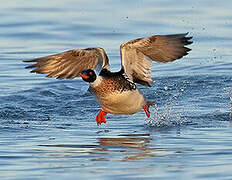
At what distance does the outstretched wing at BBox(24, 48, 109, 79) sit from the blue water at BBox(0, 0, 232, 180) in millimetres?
759

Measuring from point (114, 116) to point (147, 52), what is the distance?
4.99 feet

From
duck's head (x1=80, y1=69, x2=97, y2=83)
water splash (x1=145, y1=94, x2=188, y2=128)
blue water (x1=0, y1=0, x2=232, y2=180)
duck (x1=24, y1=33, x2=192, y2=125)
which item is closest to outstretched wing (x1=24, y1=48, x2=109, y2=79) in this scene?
duck (x1=24, y1=33, x2=192, y2=125)

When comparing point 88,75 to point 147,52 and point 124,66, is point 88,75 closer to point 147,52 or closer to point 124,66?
point 124,66

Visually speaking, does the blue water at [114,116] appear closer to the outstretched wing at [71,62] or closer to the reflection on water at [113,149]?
the reflection on water at [113,149]

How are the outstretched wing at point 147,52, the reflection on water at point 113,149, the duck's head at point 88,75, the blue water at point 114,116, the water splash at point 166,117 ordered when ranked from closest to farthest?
the blue water at point 114,116
the reflection on water at point 113,149
the duck's head at point 88,75
the outstretched wing at point 147,52
the water splash at point 166,117

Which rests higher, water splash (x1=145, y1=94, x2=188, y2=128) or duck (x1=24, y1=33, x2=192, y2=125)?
duck (x1=24, y1=33, x2=192, y2=125)

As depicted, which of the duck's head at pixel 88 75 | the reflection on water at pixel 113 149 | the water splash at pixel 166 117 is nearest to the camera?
the reflection on water at pixel 113 149

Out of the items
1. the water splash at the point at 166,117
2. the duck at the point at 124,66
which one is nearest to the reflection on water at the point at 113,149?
the duck at the point at 124,66

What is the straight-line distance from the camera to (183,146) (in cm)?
911

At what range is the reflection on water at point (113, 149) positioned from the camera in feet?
28.2

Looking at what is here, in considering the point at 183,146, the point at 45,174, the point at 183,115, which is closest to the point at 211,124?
the point at 183,115

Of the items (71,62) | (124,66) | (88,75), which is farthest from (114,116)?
(88,75)

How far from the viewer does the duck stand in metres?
10.2

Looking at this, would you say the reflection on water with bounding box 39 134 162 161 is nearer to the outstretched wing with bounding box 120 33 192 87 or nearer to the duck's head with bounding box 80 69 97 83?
the duck's head with bounding box 80 69 97 83
